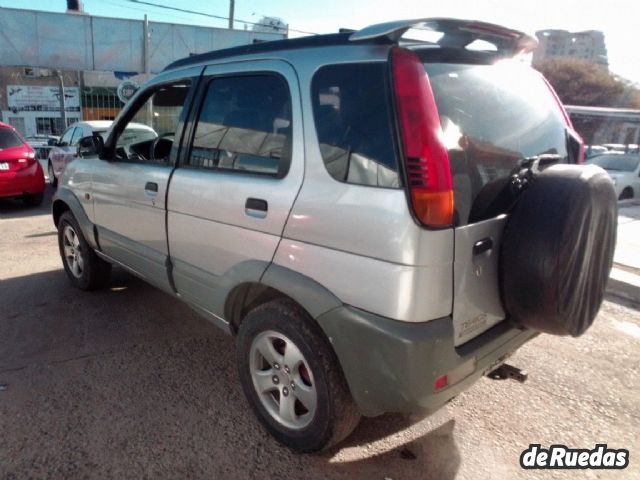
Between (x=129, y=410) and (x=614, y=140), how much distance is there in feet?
115

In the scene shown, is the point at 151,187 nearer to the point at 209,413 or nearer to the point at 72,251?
the point at 209,413

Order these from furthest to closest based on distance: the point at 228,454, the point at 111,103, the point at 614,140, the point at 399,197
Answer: the point at 614,140 < the point at 111,103 < the point at 228,454 < the point at 399,197

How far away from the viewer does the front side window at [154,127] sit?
10.9ft

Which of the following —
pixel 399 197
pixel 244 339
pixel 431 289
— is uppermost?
pixel 399 197

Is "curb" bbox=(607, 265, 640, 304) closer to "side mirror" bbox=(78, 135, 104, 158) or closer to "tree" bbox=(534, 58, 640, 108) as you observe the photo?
"side mirror" bbox=(78, 135, 104, 158)

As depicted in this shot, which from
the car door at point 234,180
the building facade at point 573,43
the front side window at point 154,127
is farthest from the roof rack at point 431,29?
the building facade at point 573,43

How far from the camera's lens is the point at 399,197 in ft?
6.05

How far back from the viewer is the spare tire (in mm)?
1943

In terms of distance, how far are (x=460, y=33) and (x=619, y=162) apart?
42.1ft

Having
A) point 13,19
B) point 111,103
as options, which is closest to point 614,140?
point 111,103

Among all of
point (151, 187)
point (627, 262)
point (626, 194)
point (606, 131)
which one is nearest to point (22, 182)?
point (151, 187)

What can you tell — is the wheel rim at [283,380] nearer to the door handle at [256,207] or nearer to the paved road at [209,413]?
the paved road at [209,413]

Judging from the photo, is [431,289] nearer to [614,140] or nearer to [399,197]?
[399,197]

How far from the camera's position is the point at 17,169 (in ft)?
27.8
